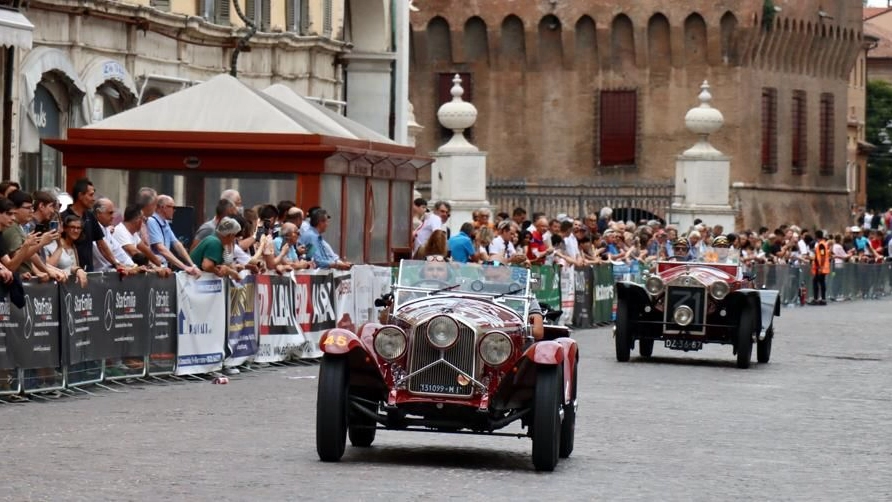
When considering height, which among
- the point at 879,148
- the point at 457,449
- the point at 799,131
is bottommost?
Answer: the point at 457,449

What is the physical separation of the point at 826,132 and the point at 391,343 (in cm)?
6260

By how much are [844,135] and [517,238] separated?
48.2 m

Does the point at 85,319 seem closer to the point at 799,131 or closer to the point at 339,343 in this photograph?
the point at 339,343

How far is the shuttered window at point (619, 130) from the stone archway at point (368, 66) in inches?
934

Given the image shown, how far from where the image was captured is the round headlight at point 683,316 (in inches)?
930

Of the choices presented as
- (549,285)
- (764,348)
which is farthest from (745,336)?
(549,285)

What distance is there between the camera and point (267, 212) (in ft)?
76.6

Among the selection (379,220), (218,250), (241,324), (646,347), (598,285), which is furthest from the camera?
(598,285)

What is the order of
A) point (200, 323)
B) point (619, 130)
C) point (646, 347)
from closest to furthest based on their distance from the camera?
1. point (200, 323)
2. point (646, 347)
3. point (619, 130)

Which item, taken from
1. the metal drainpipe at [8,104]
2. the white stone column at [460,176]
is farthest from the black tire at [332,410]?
the white stone column at [460,176]

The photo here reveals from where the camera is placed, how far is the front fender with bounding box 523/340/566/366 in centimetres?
1290

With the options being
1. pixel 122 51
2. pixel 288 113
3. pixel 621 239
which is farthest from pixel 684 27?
pixel 288 113

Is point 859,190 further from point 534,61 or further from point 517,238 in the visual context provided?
point 517,238

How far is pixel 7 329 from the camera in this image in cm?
1647
